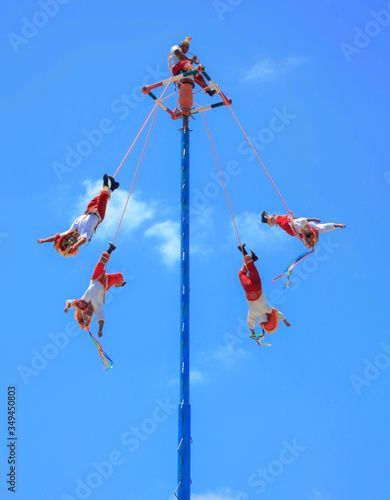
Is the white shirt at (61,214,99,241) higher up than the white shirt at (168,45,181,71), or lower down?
lower down

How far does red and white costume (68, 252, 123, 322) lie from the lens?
34.5 ft

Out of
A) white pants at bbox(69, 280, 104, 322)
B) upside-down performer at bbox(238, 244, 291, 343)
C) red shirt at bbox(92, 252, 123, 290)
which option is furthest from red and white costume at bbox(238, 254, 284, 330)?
white pants at bbox(69, 280, 104, 322)

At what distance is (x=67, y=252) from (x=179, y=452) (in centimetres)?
400

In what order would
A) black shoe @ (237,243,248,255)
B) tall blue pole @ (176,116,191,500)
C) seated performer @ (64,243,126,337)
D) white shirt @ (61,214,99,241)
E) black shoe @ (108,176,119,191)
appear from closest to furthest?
tall blue pole @ (176,116,191,500) → seated performer @ (64,243,126,337) → white shirt @ (61,214,99,241) → black shoe @ (237,243,248,255) → black shoe @ (108,176,119,191)

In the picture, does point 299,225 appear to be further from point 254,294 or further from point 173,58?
point 173,58

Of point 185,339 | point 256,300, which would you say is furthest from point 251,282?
point 185,339

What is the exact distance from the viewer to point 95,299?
10633mm

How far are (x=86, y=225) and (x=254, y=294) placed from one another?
3277 mm

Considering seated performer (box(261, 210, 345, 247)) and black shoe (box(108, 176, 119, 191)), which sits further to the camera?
black shoe (box(108, 176, 119, 191))

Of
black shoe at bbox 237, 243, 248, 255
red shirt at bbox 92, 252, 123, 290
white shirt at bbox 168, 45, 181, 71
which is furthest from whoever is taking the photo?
white shirt at bbox 168, 45, 181, 71

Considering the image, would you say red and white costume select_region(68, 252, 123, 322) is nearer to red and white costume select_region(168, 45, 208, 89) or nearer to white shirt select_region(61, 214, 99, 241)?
white shirt select_region(61, 214, 99, 241)

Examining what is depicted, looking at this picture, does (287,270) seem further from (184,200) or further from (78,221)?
(78,221)

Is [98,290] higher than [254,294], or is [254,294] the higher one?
[98,290]

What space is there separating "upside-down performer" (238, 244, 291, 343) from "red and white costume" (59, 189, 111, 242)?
9.21ft
